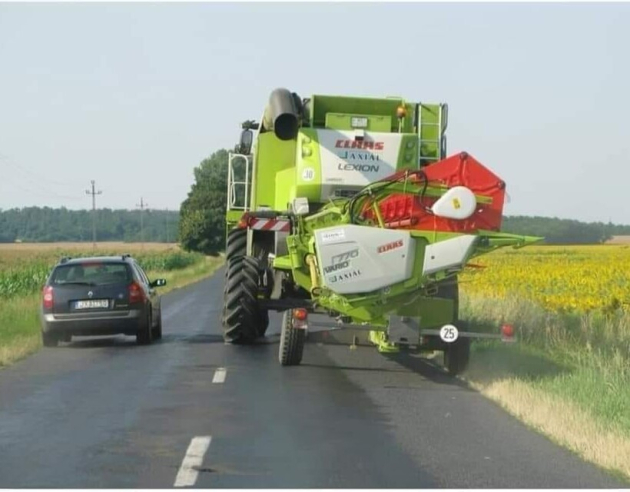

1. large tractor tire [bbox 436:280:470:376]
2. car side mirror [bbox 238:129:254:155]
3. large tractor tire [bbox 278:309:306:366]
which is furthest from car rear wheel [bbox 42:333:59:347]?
large tractor tire [bbox 436:280:470:376]

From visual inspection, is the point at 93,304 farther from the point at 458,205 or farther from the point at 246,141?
the point at 458,205

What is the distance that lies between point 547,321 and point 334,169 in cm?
631

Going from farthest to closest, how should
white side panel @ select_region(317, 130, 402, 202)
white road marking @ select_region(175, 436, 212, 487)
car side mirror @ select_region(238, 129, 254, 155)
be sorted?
car side mirror @ select_region(238, 129, 254, 155)
white side panel @ select_region(317, 130, 402, 202)
white road marking @ select_region(175, 436, 212, 487)

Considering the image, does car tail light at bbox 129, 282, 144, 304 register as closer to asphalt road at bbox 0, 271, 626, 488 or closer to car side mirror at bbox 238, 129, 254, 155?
asphalt road at bbox 0, 271, 626, 488

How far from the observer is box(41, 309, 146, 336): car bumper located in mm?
18125

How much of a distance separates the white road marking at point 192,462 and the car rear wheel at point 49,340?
9.72 metres

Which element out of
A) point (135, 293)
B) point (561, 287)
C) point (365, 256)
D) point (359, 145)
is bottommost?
point (561, 287)

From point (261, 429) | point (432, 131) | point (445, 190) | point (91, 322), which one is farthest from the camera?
point (91, 322)

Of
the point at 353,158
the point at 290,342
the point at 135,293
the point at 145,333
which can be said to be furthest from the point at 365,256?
the point at 145,333

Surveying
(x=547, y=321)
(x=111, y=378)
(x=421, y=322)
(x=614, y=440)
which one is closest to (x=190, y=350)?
(x=111, y=378)

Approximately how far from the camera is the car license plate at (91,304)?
714 inches

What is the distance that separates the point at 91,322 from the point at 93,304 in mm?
302

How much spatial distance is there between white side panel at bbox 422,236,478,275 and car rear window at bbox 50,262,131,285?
7.34m

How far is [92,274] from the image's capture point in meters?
18.9
